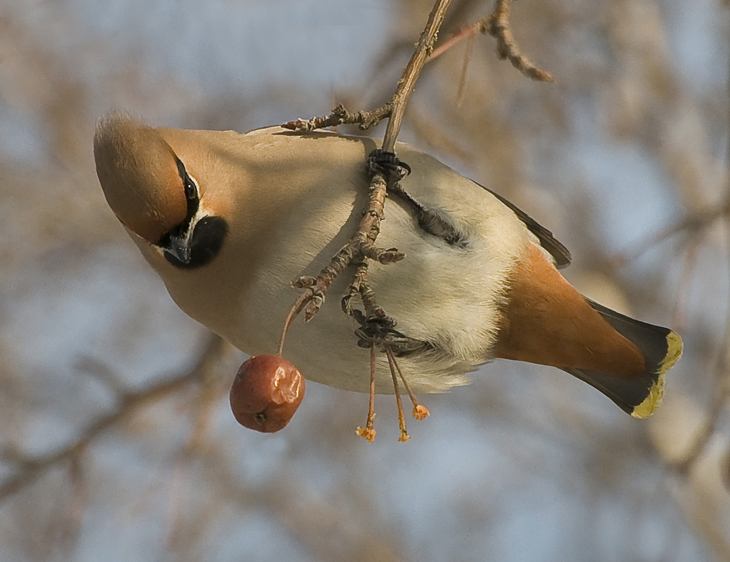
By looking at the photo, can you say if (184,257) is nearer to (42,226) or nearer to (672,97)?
(42,226)

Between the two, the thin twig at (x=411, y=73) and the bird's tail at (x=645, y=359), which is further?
the bird's tail at (x=645, y=359)

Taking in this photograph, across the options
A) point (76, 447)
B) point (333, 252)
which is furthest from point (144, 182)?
point (76, 447)

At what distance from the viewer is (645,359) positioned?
2.71m

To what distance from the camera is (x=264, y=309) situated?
7.63 ft

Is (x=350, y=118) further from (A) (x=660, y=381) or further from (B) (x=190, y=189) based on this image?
(A) (x=660, y=381)

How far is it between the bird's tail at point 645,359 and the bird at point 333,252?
49 millimetres

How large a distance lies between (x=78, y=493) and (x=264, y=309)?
0.87 metres

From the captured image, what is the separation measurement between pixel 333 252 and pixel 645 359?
102cm

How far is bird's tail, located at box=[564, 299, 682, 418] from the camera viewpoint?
2715 mm

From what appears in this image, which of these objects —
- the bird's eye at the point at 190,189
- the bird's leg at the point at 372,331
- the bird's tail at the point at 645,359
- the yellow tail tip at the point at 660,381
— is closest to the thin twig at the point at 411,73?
the bird's leg at the point at 372,331

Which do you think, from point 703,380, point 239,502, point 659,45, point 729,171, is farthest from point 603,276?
point 239,502

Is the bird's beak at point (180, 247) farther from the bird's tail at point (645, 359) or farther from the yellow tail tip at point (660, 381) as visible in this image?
the yellow tail tip at point (660, 381)

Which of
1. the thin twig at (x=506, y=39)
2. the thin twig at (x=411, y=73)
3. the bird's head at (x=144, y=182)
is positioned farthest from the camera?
the thin twig at (x=506, y=39)

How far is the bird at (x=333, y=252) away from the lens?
225 centimetres
